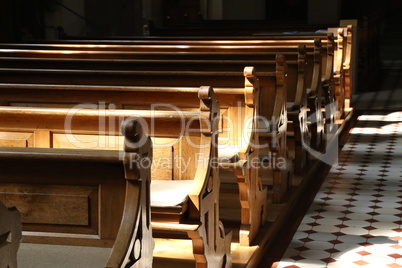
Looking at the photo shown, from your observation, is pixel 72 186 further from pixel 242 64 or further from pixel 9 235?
pixel 242 64

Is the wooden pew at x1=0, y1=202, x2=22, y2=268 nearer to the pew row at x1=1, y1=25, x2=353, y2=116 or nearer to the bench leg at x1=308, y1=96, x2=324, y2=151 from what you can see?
the bench leg at x1=308, y1=96, x2=324, y2=151

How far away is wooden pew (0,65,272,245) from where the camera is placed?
4.05 meters

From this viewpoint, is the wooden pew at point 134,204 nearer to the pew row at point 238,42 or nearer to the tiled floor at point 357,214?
the tiled floor at point 357,214

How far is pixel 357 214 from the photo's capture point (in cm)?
514

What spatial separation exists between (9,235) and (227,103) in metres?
2.79

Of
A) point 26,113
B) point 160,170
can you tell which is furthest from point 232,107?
point 26,113

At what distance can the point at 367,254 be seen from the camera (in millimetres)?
4285

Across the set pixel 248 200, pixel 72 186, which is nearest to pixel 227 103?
pixel 248 200

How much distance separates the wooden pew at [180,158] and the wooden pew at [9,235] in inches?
66.2

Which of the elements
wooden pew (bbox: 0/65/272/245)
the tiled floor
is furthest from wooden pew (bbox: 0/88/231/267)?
the tiled floor

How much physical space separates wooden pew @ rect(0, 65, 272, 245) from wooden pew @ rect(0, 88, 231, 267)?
1.33ft

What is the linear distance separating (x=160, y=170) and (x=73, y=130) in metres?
0.53

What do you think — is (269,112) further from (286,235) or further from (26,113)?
(26,113)

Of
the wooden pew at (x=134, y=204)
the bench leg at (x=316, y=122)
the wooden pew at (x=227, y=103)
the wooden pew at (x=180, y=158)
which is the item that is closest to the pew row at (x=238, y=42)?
the bench leg at (x=316, y=122)
